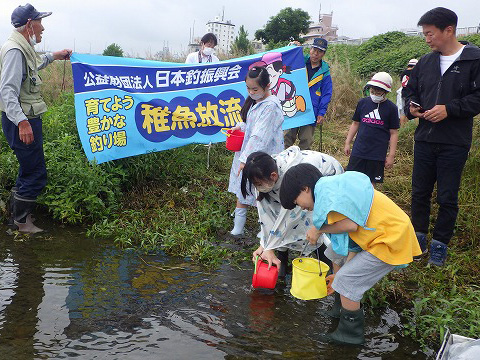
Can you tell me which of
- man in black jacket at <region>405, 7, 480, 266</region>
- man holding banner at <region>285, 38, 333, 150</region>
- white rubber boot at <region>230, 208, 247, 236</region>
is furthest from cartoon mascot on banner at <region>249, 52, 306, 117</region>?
man in black jacket at <region>405, 7, 480, 266</region>

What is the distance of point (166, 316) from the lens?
3.49m

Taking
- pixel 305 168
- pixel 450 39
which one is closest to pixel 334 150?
pixel 450 39

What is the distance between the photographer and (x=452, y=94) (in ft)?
13.8

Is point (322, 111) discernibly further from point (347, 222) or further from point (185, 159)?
point (347, 222)

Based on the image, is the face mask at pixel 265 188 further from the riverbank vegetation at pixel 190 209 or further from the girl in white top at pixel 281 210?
the riverbank vegetation at pixel 190 209

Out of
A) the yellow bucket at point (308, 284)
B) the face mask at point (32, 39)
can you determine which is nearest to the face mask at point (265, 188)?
the yellow bucket at point (308, 284)

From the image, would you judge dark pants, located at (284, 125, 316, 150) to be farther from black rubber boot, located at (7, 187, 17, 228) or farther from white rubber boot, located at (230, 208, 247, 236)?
black rubber boot, located at (7, 187, 17, 228)

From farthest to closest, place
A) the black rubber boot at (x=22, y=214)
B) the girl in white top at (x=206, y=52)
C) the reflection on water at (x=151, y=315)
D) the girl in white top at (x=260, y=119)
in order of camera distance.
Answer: the girl in white top at (x=206, y=52) < the black rubber boot at (x=22, y=214) < the girl in white top at (x=260, y=119) < the reflection on water at (x=151, y=315)

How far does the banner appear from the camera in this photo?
571 centimetres

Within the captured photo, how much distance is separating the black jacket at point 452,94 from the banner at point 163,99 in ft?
8.52

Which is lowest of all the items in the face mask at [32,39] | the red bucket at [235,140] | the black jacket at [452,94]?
the red bucket at [235,140]

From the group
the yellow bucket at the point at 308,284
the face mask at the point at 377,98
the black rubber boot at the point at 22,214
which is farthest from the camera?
the face mask at the point at 377,98

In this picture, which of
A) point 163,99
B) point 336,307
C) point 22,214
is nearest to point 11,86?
point 22,214

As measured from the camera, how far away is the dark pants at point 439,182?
4.25 metres
